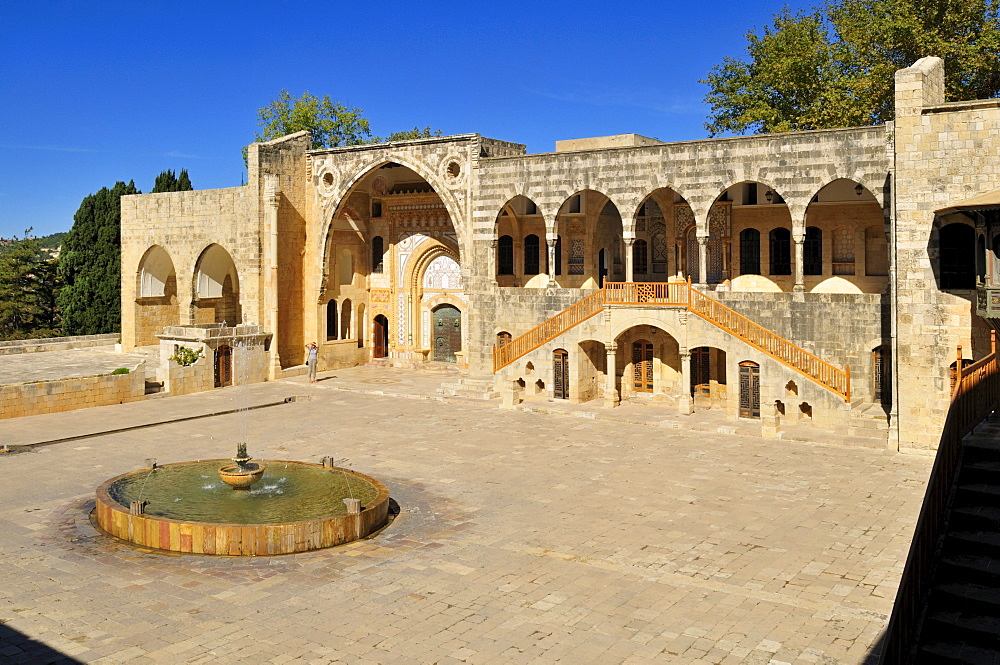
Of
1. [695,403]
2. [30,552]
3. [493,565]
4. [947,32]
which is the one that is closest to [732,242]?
[695,403]

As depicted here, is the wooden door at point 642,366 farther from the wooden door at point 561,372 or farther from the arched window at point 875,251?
the arched window at point 875,251

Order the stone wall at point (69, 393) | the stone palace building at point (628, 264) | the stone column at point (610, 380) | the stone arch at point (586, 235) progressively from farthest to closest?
1. the stone arch at point (586, 235)
2. the stone column at point (610, 380)
3. the stone wall at point (69, 393)
4. the stone palace building at point (628, 264)

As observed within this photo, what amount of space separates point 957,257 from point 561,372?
10619mm

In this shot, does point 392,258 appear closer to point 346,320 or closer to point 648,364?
point 346,320

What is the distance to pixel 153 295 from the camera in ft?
119

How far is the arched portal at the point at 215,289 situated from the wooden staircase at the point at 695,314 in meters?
14.1

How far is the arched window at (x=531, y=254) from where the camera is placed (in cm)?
2936

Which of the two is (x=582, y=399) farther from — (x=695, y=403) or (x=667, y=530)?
(x=667, y=530)

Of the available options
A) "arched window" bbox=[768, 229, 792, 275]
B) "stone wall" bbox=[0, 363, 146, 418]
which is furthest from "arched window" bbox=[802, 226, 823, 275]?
"stone wall" bbox=[0, 363, 146, 418]

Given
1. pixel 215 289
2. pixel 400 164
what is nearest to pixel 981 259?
pixel 400 164

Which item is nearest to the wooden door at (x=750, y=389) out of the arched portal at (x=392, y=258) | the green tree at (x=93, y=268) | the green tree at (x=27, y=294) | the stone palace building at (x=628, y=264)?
the stone palace building at (x=628, y=264)

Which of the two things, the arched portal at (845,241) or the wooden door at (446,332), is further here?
the wooden door at (446,332)

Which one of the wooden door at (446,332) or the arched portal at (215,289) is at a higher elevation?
the arched portal at (215,289)

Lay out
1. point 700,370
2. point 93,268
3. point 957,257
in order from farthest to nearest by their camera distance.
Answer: point 93,268 → point 700,370 → point 957,257
